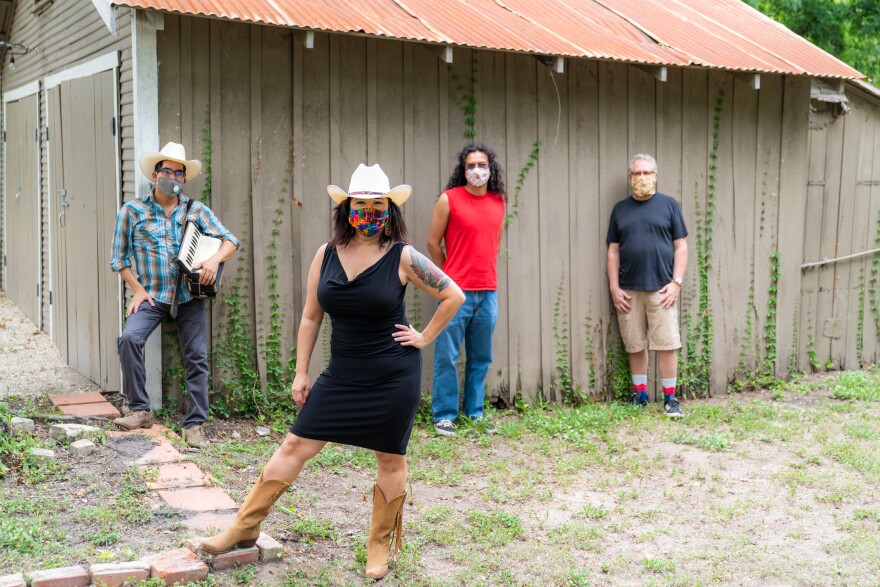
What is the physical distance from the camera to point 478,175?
6.97 metres

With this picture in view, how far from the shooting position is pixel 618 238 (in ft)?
26.4

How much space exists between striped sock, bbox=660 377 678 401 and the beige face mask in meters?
1.52

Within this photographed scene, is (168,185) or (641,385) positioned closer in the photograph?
(168,185)

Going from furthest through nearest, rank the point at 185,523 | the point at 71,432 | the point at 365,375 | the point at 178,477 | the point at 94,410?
the point at 94,410 → the point at 71,432 → the point at 178,477 → the point at 185,523 → the point at 365,375

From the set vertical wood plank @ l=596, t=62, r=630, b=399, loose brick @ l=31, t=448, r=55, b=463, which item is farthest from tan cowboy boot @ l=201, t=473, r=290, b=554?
vertical wood plank @ l=596, t=62, r=630, b=399

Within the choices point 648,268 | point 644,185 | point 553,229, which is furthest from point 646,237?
point 553,229

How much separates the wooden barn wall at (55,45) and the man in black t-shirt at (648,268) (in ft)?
12.7

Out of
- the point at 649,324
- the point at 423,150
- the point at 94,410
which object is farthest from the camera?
the point at 649,324

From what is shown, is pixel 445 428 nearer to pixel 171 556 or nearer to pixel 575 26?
pixel 171 556

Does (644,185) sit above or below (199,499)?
above

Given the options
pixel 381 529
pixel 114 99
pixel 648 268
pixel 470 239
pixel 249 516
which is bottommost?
pixel 381 529

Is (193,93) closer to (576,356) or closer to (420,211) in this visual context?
(420,211)

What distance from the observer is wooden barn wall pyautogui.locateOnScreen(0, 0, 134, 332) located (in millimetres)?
6652

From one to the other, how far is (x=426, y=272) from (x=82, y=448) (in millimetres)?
2496
